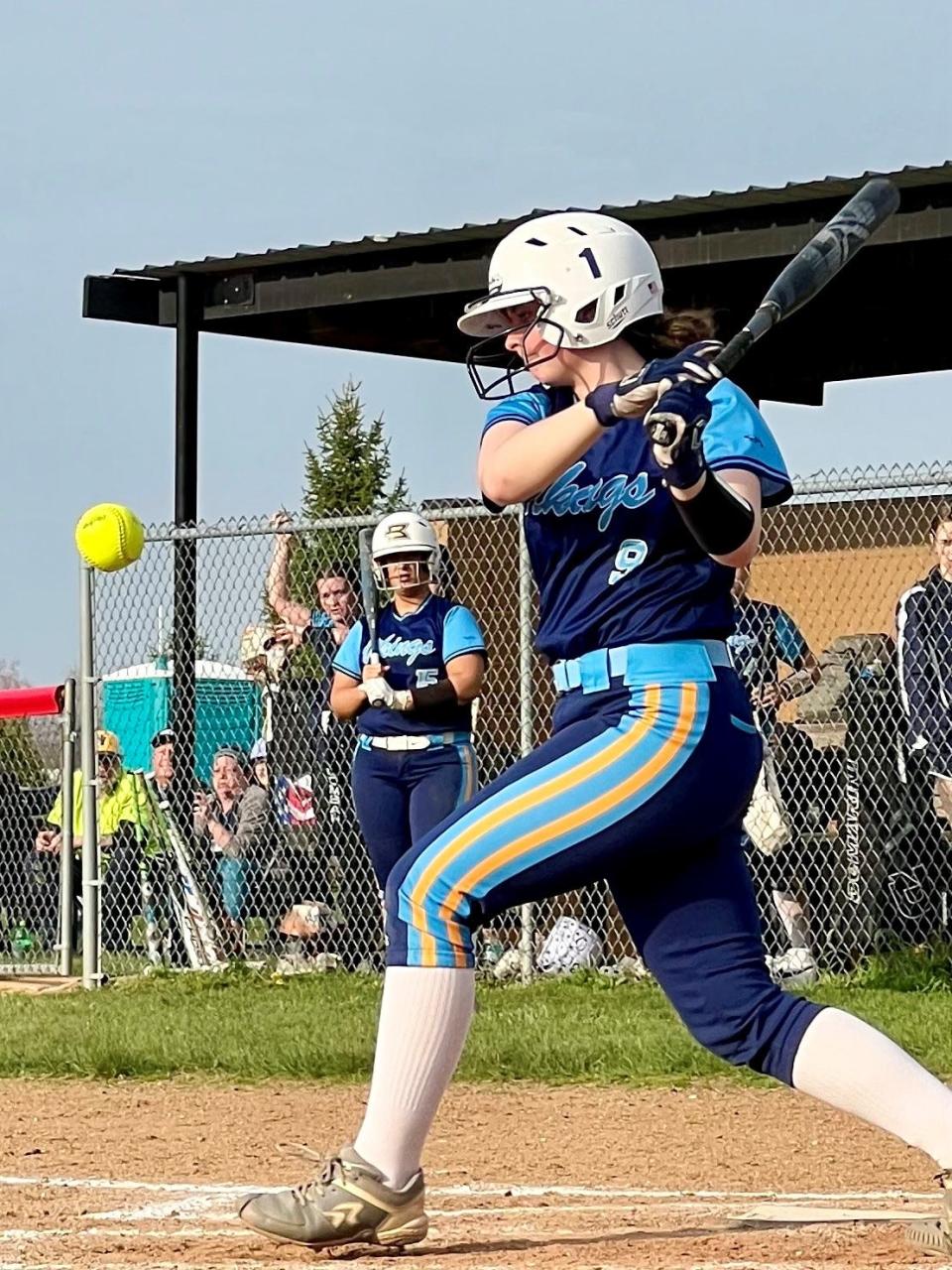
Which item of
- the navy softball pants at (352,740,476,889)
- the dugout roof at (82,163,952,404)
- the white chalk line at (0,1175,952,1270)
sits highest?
the dugout roof at (82,163,952,404)

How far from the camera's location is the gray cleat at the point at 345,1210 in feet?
14.8

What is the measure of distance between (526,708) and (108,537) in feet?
8.21

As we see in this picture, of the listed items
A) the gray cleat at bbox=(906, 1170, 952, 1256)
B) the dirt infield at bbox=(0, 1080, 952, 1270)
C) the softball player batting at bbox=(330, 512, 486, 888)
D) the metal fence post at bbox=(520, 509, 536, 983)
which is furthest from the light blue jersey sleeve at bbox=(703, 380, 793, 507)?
the metal fence post at bbox=(520, 509, 536, 983)

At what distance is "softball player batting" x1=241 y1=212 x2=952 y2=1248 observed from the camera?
425cm

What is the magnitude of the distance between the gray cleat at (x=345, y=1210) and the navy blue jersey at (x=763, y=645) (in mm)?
6056

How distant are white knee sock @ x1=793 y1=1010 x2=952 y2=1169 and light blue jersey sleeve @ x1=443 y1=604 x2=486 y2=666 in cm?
557

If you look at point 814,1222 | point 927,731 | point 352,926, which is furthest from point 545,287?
point 352,926

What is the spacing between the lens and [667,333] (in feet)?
15.3

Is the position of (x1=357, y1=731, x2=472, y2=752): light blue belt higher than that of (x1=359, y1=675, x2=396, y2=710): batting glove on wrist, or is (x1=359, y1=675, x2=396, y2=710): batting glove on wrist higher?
(x1=359, y1=675, x2=396, y2=710): batting glove on wrist

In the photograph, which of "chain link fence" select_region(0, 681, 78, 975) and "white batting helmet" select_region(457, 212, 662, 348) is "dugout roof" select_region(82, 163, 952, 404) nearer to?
"chain link fence" select_region(0, 681, 78, 975)

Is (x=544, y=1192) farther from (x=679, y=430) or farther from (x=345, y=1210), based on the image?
(x=679, y=430)

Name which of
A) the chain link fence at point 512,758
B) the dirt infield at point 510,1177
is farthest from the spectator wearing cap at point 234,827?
the dirt infield at point 510,1177

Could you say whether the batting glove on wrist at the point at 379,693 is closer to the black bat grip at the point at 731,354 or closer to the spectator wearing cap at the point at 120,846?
the spectator wearing cap at the point at 120,846

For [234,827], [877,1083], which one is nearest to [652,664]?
[877,1083]
